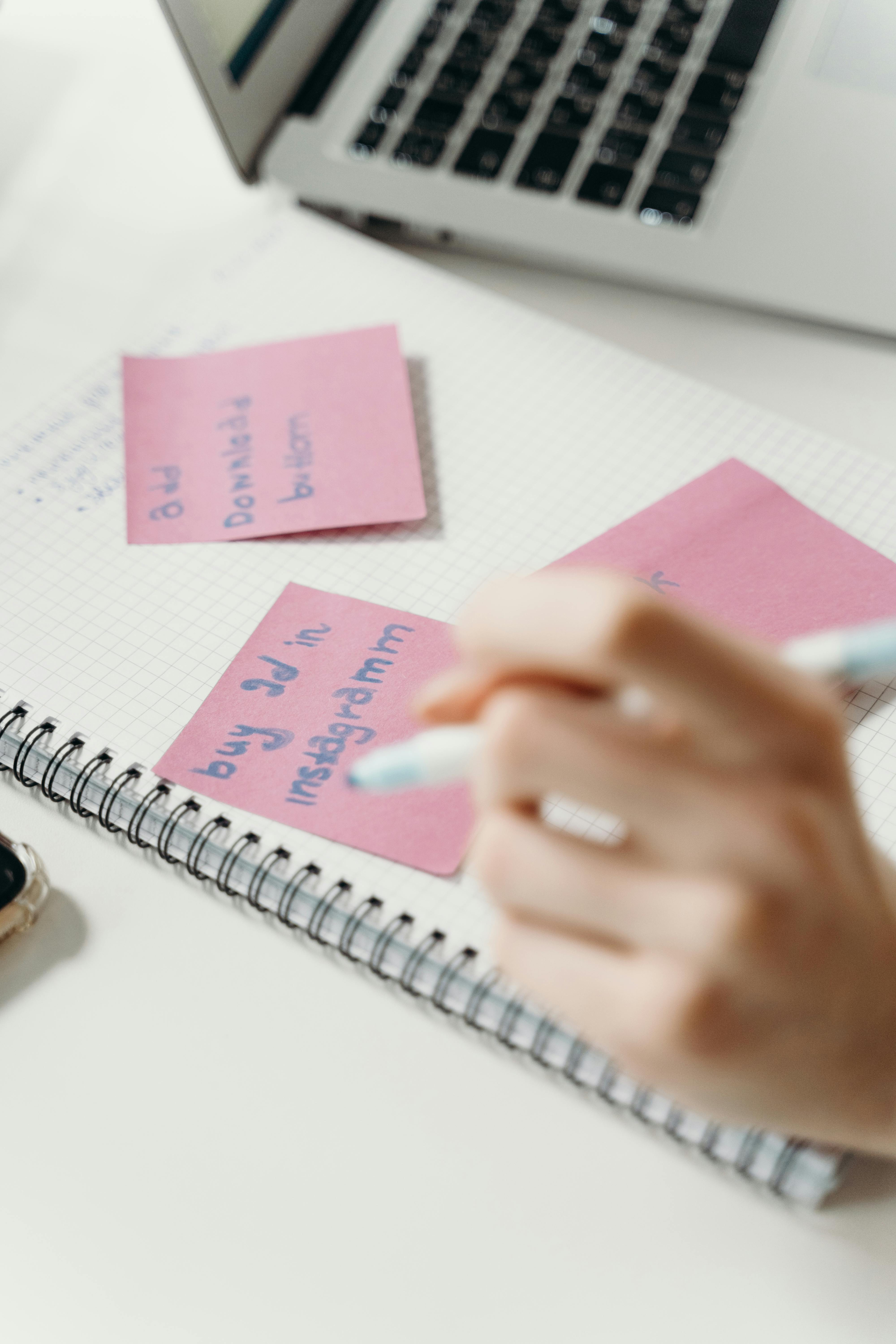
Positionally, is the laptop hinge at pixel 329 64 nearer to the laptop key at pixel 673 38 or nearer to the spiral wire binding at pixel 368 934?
the laptop key at pixel 673 38

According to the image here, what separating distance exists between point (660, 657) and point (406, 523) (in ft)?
0.99

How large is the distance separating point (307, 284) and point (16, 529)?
211 mm

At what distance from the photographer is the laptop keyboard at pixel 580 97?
1.95ft

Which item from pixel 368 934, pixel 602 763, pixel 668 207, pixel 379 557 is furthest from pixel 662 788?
pixel 668 207

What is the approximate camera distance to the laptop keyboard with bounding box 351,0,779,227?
1.95 feet

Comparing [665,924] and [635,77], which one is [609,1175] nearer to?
[665,924]

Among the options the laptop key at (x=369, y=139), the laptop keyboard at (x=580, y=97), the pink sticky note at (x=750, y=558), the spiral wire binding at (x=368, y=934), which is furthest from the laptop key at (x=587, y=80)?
the spiral wire binding at (x=368, y=934)

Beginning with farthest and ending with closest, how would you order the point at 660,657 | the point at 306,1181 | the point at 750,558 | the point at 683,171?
1. the point at 683,171
2. the point at 750,558
3. the point at 306,1181
4. the point at 660,657

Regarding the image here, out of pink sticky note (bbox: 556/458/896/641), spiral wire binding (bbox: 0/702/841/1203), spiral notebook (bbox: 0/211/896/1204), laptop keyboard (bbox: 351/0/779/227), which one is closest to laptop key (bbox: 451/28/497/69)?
laptop keyboard (bbox: 351/0/779/227)

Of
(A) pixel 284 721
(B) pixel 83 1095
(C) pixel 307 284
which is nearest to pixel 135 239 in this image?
(C) pixel 307 284

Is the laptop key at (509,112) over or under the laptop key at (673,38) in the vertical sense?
under

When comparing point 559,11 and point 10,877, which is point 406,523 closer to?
point 10,877

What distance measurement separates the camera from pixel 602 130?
23.8 inches

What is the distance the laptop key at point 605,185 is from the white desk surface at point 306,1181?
0.41 m
